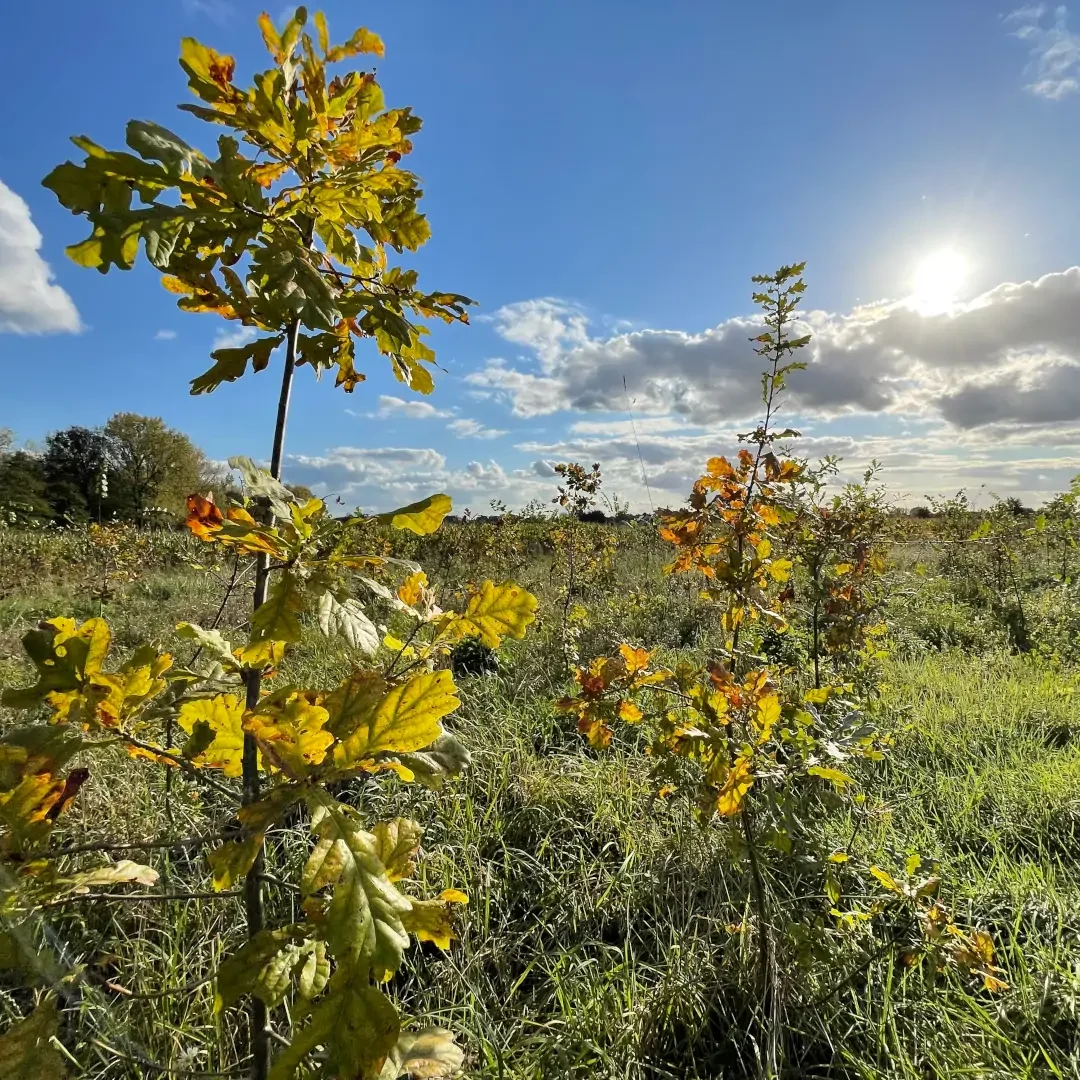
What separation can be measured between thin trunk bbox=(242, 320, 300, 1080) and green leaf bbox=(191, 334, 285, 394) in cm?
4

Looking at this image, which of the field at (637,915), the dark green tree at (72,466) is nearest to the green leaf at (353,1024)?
the field at (637,915)

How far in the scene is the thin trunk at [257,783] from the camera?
3.05 ft

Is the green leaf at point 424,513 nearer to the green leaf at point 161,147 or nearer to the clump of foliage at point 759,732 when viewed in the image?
the green leaf at point 161,147

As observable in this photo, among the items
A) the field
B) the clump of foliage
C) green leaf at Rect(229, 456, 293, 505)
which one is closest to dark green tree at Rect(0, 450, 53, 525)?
the field

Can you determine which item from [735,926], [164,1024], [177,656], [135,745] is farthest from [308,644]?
[135,745]

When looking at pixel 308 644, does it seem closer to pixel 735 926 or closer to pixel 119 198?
pixel 735 926

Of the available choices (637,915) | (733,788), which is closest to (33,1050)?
(733,788)

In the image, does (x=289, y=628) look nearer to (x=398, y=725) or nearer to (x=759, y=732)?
(x=398, y=725)

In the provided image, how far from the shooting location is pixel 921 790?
288cm

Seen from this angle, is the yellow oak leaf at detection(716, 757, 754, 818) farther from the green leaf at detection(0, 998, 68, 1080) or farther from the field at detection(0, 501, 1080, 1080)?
the green leaf at detection(0, 998, 68, 1080)

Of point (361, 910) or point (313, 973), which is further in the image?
point (313, 973)

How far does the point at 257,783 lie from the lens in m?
0.95

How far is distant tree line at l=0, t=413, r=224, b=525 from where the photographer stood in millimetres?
23219

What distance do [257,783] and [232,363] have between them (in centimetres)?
65
